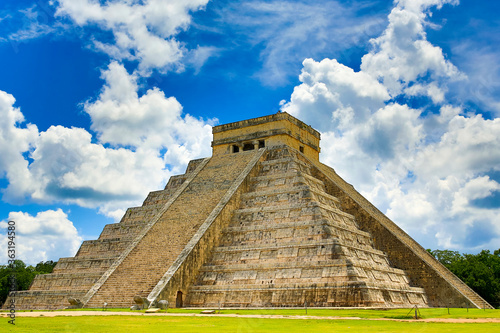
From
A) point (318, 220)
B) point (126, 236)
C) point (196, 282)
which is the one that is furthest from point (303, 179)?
point (126, 236)

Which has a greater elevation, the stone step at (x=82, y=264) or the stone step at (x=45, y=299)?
the stone step at (x=82, y=264)

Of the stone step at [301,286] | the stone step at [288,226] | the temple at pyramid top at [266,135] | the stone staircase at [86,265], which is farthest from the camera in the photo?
the temple at pyramid top at [266,135]

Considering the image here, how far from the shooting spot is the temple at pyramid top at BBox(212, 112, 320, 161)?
2833 centimetres

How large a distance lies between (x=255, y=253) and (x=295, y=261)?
184cm

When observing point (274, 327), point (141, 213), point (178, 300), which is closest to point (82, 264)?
point (141, 213)

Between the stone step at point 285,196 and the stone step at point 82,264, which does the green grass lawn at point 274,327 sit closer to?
the stone step at point 285,196

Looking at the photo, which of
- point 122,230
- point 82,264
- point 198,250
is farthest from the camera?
point 122,230

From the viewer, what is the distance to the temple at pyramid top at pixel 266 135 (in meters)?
28.3

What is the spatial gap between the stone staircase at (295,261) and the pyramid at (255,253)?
1.7 inches

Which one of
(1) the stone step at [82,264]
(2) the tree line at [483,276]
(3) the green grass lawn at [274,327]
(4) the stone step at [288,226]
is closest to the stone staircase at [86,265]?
(1) the stone step at [82,264]

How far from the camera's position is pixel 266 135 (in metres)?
28.5

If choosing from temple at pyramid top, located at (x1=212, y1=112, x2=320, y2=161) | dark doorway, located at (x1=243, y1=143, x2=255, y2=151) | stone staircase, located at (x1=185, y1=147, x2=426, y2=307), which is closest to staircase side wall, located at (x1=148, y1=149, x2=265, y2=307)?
stone staircase, located at (x1=185, y1=147, x2=426, y2=307)

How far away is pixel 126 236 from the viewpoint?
25.6 meters

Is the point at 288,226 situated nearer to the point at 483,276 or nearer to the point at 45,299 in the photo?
the point at 45,299
